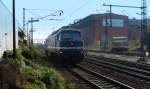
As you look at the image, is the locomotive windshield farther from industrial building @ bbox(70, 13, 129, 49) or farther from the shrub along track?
industrial building @ bbox(70, 13, 129, 49)

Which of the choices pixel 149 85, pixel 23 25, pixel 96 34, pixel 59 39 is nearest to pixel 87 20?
pixel 96 34

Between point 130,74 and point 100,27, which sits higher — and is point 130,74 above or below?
below

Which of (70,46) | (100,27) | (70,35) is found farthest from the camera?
(100,27)

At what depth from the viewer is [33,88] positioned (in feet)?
43.5

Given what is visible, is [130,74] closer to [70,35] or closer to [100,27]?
[70,35]

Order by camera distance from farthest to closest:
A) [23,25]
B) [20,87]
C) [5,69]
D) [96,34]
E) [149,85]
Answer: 1. [96,34]
2. [23,25]
3. [149,85]
4. [5,69]
5. [20,87]

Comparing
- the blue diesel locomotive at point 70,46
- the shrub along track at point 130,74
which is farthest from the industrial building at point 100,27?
the shrub along track at point 130,74

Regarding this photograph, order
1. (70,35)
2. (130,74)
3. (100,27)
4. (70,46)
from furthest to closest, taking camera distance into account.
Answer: (100,27)
(70,35)
(70,46)
(130,74)

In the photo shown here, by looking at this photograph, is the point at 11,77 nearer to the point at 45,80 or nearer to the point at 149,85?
the point at 45,80

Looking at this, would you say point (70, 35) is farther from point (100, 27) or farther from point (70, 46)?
point (100, 27)

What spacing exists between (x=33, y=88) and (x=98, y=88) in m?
4.31

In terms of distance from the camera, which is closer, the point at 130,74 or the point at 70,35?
the point at 130,74

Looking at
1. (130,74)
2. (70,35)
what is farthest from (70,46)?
(130,74)

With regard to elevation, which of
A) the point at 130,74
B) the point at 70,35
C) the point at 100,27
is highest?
the point at 100,27
